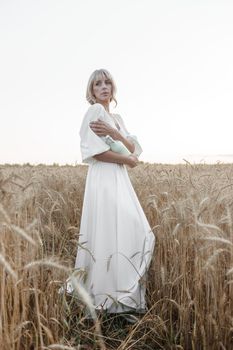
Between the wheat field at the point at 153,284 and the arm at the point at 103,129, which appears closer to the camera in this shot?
the wheat field at the point at 153,284

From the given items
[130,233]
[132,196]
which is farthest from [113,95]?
[130,233]

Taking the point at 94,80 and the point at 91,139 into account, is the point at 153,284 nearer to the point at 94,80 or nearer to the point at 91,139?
the point at 91,139

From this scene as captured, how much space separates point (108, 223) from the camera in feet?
9.74

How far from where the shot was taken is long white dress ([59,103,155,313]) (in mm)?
2891

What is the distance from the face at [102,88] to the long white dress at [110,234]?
0.34 feet

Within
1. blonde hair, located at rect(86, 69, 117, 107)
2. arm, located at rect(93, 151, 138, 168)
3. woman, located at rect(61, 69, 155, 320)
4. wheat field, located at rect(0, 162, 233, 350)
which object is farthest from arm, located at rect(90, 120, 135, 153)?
wheat field, located at rect(0, 162, 233, 350)

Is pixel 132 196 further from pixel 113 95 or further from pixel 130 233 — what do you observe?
pixel 113 95

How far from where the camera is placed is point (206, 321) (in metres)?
2.19

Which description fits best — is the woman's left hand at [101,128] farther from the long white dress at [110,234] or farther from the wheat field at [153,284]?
the wheat field at [153,284]

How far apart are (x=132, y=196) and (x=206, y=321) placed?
1126 millimetres

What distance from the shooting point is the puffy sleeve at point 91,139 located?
9.70 ft

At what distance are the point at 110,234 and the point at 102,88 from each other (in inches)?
40.4

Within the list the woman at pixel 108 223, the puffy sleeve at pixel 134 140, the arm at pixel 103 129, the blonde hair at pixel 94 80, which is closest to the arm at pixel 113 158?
the woman at pixel 108 223

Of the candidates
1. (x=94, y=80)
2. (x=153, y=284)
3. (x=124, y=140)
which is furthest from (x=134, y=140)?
(x=153, y=284)
